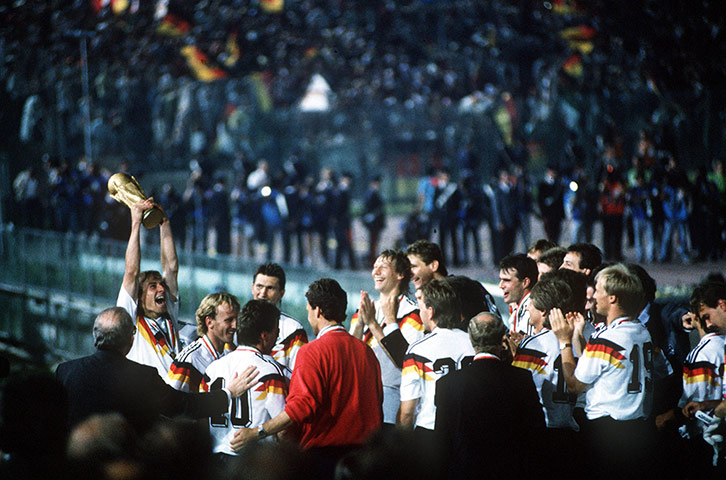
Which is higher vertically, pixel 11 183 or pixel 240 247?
pixel 11 183

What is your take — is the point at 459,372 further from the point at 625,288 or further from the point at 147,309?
the point at 147,309

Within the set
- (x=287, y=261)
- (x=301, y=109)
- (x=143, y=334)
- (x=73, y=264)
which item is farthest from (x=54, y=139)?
(x=143, y=334)

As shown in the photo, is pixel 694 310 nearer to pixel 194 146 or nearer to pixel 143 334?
pixel 143 334

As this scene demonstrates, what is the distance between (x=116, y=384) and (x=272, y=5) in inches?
855

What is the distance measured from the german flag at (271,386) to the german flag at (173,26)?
69.4 feet

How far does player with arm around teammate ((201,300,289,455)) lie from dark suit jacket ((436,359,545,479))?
2.62 feet

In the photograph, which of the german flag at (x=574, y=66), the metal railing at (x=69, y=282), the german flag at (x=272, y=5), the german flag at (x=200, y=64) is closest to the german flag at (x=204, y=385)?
the metal railing at (x=69, y=282)

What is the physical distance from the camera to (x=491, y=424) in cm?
331

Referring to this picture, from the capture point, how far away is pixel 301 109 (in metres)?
23.3

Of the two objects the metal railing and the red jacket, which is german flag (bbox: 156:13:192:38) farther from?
the red jacket

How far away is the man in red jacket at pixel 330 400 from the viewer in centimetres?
365

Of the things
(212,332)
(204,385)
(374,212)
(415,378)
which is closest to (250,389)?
(204,385)

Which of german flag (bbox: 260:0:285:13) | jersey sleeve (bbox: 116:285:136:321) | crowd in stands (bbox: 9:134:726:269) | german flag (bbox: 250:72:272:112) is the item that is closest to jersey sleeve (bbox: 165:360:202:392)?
jersey sleeve (bbox: 116:285:136:321)

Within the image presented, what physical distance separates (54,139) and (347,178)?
27.9ft
